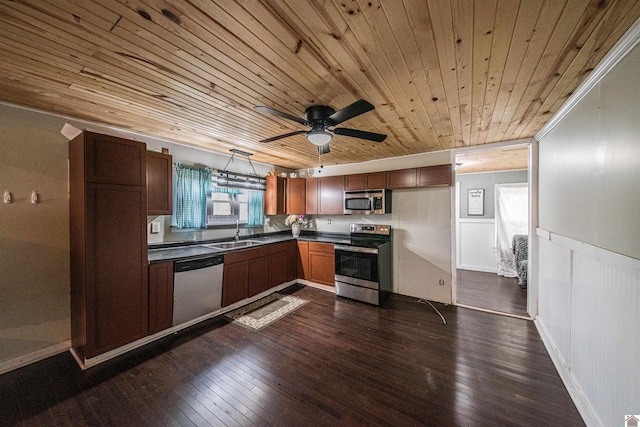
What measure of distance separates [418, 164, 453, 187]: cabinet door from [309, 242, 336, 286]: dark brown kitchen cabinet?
195 centimetres

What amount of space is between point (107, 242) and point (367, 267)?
3280 mm

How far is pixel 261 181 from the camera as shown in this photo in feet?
15.2

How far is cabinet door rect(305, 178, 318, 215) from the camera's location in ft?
15.7

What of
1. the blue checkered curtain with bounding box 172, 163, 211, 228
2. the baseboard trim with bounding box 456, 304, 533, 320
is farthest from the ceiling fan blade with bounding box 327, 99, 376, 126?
the baseboard trim with bounding box 456, 304, 533, 320

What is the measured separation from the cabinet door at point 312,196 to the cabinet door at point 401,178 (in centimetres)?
154

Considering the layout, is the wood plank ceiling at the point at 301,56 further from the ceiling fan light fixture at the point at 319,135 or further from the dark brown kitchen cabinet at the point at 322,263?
the dark brown kitchen cabinet at the point at 322,263

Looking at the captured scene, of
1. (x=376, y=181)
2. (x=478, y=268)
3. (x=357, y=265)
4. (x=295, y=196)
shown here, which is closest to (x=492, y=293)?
(x=478, y=268)

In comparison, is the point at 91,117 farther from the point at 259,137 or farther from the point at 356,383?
the point at 356,383

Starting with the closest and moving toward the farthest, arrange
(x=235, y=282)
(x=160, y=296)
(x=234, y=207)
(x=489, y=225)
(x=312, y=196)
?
(x=160, y=296)
(x=235, y=282)
(x=234, y=207)
(x=312, y=196)
(x=489, y=225)

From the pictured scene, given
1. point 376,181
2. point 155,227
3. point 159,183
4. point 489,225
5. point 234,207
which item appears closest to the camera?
point 159,183

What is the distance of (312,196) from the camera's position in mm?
4848

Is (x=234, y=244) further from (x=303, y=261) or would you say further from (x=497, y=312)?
(x=497, y=312)

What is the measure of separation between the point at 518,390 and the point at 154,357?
11.1 ft

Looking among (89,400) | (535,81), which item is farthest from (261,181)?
(535,81)
